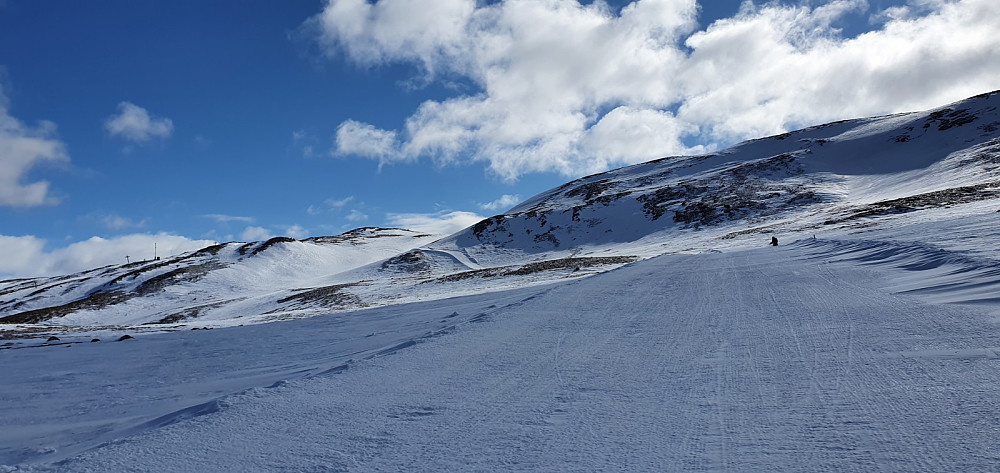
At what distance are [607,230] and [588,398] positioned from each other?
58.1m

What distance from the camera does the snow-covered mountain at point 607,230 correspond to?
38250mm

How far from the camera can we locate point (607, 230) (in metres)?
61.1

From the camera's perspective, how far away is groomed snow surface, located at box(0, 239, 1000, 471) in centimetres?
322

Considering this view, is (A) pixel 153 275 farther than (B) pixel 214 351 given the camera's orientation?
Yes

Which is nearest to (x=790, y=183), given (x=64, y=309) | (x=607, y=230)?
(x=607, y=230)

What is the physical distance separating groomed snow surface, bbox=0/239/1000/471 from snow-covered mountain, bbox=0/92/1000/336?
22.9 meters

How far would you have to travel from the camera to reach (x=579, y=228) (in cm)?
6325

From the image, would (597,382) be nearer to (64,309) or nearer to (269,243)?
(64,309)

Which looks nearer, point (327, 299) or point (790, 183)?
point (327, 299)

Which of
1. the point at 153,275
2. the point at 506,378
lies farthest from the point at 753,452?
the point at 153,275

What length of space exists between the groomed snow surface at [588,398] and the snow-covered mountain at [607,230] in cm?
2294

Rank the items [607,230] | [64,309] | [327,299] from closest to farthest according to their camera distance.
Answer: [327,299], [64,309], [607,230]

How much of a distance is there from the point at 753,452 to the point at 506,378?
8.16 ft

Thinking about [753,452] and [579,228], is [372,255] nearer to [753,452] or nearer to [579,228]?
[579,228]
